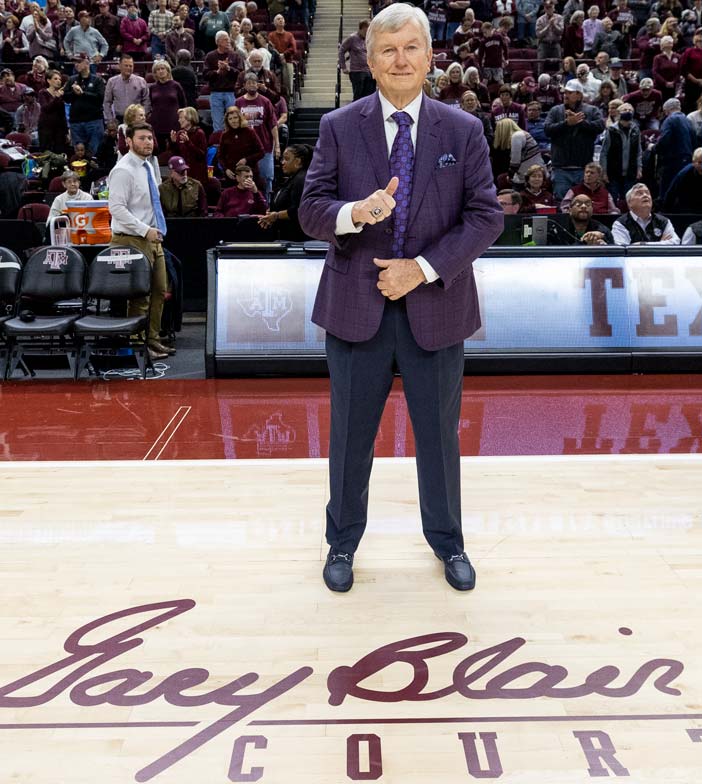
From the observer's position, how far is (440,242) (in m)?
3.21

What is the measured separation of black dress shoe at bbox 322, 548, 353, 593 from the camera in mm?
3514

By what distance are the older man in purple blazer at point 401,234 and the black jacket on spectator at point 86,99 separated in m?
10.3

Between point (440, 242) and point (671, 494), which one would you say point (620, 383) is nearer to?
point (671, 494)

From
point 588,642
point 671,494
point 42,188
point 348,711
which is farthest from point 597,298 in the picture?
point 42,188

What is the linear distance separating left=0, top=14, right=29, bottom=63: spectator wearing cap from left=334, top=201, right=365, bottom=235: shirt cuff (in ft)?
47.5

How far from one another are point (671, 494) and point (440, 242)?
6.41 ft

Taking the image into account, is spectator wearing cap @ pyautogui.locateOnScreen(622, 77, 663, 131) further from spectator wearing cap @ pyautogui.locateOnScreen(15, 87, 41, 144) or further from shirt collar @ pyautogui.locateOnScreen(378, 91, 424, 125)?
shirt collar @ pyautogui.locateOnScreen(378, 91, 424, 125)

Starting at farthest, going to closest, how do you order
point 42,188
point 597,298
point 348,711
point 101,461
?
point 42,188
point 597,298
point 101,461
point 348,711

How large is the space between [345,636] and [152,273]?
5184 mm

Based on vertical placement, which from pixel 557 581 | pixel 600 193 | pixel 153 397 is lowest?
pixel 153 397

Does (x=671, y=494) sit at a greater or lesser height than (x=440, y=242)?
lesser

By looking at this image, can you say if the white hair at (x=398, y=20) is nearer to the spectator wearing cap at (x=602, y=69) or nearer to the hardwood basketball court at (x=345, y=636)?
the hardwood basketball court at (x=345, y=636)

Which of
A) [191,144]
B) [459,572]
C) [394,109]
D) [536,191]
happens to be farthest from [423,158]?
[191,144]

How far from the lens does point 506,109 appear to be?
1249 centimetres
